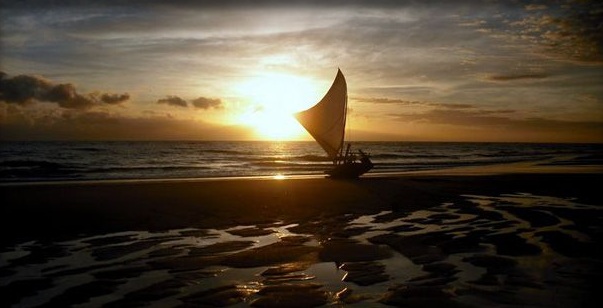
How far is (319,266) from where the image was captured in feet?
32.9

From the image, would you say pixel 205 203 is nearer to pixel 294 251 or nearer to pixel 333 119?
pixel 294 251

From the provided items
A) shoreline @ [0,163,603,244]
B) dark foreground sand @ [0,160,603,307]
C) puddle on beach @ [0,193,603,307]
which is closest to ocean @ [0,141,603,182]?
shoreline @ [0,163,603,244]

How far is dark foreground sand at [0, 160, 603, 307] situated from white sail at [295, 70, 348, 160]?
1616 cm

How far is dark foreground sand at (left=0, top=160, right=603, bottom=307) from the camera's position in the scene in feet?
26.6

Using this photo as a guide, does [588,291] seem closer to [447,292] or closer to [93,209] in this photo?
[447,292]

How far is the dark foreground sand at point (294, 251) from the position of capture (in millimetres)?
8109

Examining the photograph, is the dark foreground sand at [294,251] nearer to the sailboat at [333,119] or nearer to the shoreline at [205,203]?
the shoreline at [205,203]

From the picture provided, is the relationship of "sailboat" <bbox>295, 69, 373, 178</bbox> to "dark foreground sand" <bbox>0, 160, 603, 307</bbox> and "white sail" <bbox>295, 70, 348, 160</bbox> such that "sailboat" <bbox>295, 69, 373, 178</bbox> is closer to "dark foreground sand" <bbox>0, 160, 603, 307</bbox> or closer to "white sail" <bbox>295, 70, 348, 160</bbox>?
"white sail" <bbox>295, 70, 348, 160</bbox>

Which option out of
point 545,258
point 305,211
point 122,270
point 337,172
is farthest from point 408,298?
point 337,172

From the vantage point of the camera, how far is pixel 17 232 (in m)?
13.9

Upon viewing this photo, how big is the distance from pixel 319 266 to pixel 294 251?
144cm

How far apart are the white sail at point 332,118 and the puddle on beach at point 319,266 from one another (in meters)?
22.4

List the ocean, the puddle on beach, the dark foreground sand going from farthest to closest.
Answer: the ocean < the dark foreground sand < the puddle on beach

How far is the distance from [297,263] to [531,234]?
7.45 meters
